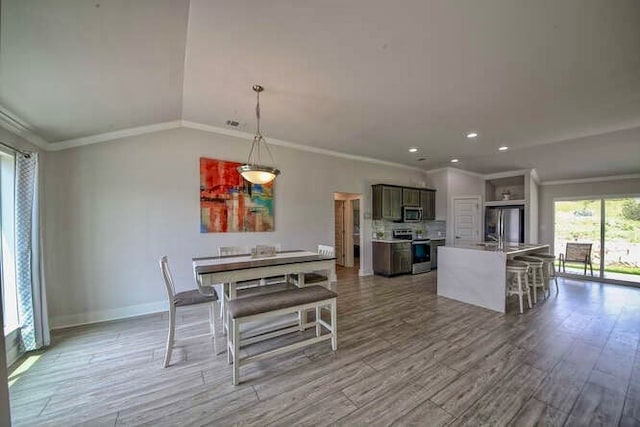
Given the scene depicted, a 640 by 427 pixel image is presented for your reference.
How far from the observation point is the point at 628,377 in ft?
6.91

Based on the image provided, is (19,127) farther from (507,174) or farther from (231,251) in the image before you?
(507,174)

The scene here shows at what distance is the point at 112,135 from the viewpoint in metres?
3.35

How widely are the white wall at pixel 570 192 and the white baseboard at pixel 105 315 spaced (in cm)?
887

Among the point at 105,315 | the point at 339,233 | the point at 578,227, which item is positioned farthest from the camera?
the point at 339,233

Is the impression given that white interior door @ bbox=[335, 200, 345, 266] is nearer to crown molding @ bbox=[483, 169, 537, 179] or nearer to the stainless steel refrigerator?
the stainless steel refrigerator

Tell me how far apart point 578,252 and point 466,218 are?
2.49 m

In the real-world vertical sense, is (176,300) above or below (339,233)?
below

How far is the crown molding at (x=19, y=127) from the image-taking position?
229cm

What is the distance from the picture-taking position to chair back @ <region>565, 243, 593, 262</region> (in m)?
5.70

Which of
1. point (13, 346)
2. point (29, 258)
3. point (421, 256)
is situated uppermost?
point (29, 258)

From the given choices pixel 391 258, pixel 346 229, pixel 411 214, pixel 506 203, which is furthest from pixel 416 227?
pixel 506 203

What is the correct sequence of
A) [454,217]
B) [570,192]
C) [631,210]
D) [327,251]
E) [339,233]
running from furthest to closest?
[339,233], [454,217], [570,192], [631,210], [327,251]

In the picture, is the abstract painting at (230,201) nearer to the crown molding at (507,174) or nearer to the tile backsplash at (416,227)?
the tile backsplash at (416,227)

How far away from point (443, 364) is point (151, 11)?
12.2 ft
